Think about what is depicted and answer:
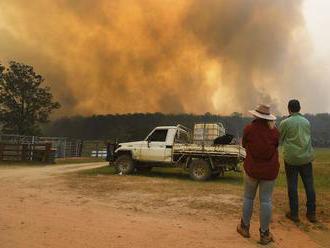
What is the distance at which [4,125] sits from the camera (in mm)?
59156

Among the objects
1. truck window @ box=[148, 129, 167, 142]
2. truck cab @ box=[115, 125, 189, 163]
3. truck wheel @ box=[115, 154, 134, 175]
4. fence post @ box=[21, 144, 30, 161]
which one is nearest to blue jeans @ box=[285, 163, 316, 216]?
truck cab @ box=[115, 125, 189, 163]

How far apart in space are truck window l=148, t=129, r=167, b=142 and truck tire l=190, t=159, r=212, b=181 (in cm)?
189

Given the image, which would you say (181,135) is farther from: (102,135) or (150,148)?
(102,135)

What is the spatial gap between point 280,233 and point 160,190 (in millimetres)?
5430

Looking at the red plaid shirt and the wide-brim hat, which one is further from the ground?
the wide-brim hat

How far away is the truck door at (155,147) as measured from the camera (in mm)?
19125

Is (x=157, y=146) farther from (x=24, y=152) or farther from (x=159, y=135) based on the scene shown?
(x=24, y=152)

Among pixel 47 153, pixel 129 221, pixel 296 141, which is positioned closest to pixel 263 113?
pixel 296 141

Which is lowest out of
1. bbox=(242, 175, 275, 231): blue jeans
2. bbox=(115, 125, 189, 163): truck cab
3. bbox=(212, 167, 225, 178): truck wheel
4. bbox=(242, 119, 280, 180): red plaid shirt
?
bbox=(242, 175, 275, 231): blue jeans

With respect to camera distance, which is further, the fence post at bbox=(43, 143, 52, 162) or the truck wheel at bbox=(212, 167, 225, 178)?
the fence post at bbox=(43, 143, 52, 162)

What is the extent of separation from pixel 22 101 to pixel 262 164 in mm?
57036

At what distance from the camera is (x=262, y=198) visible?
23.3 feet

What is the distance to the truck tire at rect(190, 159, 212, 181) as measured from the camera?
17969 millimetres

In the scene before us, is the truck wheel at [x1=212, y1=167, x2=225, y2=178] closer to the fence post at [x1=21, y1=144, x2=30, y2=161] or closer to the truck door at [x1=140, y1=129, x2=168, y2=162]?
the truck door at [x1=140, y1=129, x2=168, y2=162]
